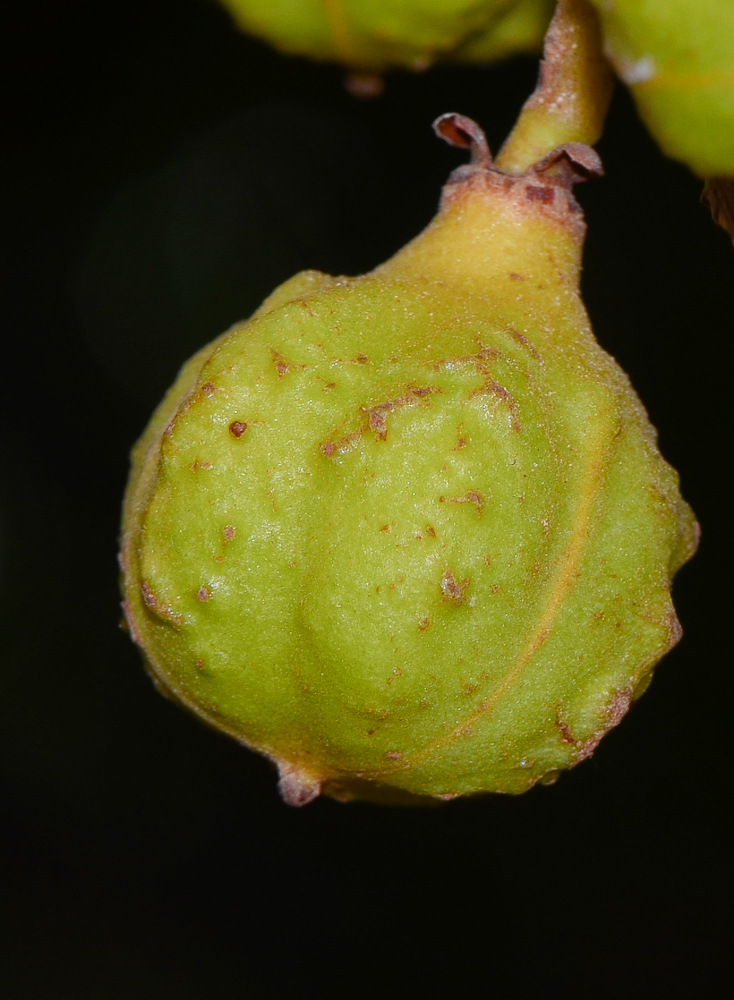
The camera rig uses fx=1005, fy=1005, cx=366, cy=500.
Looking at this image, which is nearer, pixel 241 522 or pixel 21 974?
pixel 241 522

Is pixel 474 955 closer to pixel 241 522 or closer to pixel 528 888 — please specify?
A: pixel 528 888

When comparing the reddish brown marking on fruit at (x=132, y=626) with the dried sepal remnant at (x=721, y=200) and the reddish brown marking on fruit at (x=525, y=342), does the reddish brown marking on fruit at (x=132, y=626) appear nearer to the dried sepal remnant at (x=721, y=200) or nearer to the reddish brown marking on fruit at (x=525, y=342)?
the reddish brown marking on fruit at (x=525, y=342)

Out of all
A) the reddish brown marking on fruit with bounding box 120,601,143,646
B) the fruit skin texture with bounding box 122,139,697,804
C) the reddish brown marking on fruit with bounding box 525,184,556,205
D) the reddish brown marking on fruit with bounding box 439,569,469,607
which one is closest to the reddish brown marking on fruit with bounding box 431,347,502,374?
the fruit skin texture with bounding box 122,139,697,804

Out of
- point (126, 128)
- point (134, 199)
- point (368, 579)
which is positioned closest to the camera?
point (368, 579)

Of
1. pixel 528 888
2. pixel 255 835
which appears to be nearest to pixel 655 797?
pixel 528 888

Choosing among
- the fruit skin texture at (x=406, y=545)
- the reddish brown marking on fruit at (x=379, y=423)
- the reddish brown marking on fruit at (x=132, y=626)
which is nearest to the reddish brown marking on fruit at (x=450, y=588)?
the fruit skin texture at (x=406, y=545)

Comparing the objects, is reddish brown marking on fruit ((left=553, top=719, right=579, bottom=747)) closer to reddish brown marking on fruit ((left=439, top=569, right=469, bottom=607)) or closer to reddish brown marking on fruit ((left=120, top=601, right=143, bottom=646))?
reddish brown marking on fruit ((left=439, top=569, right=469, bottom=607))

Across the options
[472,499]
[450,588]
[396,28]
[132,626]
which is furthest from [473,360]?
[132,626]
